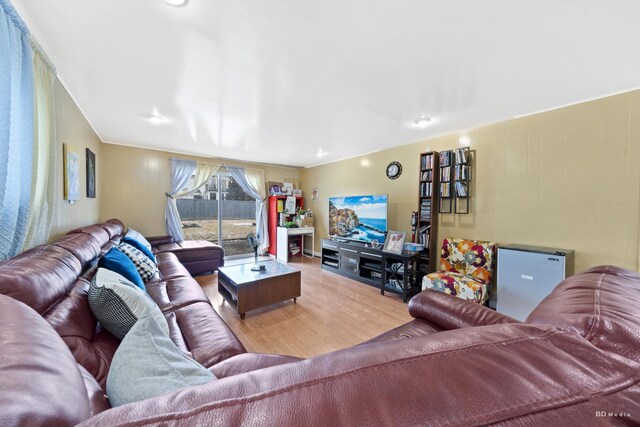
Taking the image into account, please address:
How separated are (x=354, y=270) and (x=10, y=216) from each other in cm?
350

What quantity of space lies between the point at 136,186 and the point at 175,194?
603mm

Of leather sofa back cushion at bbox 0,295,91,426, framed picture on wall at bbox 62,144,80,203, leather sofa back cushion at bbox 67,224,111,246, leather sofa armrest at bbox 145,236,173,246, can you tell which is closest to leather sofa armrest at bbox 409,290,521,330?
leather sofa back cushion at bbox 0,295,91,426

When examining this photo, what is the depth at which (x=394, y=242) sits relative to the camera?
334 centimetres

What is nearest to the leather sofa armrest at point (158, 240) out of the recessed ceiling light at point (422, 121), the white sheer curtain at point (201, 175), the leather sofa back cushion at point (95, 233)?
the white sheer curtain at point (201, 175)

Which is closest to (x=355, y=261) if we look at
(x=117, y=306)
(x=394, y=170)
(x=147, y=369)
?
(x=394, y=170)

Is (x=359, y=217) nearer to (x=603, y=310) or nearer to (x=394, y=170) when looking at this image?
(x=394, y=170)

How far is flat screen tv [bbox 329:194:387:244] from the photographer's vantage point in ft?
12.0

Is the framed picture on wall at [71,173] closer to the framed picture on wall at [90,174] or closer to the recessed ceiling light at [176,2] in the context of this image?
the framed picture on wall at [90,174]

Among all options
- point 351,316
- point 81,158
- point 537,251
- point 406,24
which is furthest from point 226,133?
point 537,251

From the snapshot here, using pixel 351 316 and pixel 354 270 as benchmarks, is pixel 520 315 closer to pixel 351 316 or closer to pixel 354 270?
pixel 351 316

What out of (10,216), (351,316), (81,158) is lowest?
(351,316)

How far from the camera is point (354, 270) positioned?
379 cm

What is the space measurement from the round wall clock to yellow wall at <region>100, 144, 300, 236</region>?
3.79 meters

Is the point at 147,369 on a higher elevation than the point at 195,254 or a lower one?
higher
